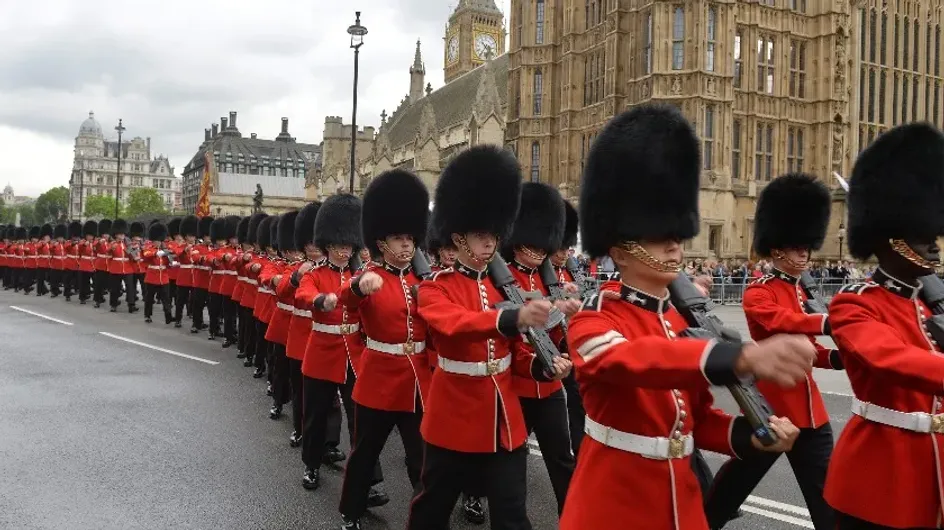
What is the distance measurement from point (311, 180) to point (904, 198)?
85284mm

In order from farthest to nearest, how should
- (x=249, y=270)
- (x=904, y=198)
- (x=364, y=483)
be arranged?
(x=249, y=270) < (x=364, y=483) < (x=904, y=198)

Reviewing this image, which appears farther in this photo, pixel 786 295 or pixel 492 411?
pixel 786 295

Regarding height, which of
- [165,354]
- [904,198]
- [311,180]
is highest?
[311,180]

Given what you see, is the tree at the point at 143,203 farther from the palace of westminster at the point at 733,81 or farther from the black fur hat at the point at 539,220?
the black fur hat at the point at 539,220

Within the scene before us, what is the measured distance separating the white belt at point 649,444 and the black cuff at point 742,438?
0.19m

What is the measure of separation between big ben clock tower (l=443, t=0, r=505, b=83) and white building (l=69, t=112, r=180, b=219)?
91045 mm

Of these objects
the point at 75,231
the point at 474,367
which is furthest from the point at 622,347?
the point at 75,231

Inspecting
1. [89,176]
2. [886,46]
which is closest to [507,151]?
[886,46]

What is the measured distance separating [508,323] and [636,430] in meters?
0.92

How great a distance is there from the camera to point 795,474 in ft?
15.4

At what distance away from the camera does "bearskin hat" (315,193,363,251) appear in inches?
279

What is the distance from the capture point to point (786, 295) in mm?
5328

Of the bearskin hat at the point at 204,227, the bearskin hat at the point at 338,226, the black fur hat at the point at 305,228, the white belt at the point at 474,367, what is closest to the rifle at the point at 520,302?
the white belt at the point at 474,367

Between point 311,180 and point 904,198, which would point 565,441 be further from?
point 311,180
